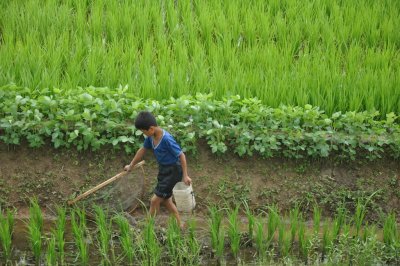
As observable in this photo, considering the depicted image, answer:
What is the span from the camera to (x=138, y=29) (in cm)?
725

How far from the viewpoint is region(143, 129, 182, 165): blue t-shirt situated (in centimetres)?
470

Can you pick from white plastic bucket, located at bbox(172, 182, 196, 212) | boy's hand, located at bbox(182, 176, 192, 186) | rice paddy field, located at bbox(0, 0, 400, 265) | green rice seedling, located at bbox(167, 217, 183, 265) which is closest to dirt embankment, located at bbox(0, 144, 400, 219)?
rice paddy field, located at bbox(0, 0, 400, 265)

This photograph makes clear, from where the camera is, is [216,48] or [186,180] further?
[216,48]

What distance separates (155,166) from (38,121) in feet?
3.30

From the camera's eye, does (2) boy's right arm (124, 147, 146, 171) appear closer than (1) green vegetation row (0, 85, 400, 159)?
Yes

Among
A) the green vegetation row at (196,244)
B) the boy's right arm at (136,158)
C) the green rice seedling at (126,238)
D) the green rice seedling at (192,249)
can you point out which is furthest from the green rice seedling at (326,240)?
the boy's right arm at (136,158)

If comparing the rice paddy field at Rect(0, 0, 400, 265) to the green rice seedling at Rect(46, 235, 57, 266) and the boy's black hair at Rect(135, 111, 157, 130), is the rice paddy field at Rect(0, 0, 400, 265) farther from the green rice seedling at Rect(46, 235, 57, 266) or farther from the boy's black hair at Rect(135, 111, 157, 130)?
Answer: the boy's black hair at Rect(135, 111, 157, 130)

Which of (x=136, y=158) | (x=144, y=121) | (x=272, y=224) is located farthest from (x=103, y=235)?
(x=272, y=224)

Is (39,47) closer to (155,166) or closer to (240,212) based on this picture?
(155,166)

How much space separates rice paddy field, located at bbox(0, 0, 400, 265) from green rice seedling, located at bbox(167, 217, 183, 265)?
12 millimetres

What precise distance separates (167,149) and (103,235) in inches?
30.1

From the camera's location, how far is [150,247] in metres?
4.27

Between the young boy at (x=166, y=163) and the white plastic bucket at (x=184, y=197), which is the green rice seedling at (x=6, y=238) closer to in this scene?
the young boy at (x=166, y=163)

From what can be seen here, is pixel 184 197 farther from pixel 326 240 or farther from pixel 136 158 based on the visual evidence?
pixel 326 240
